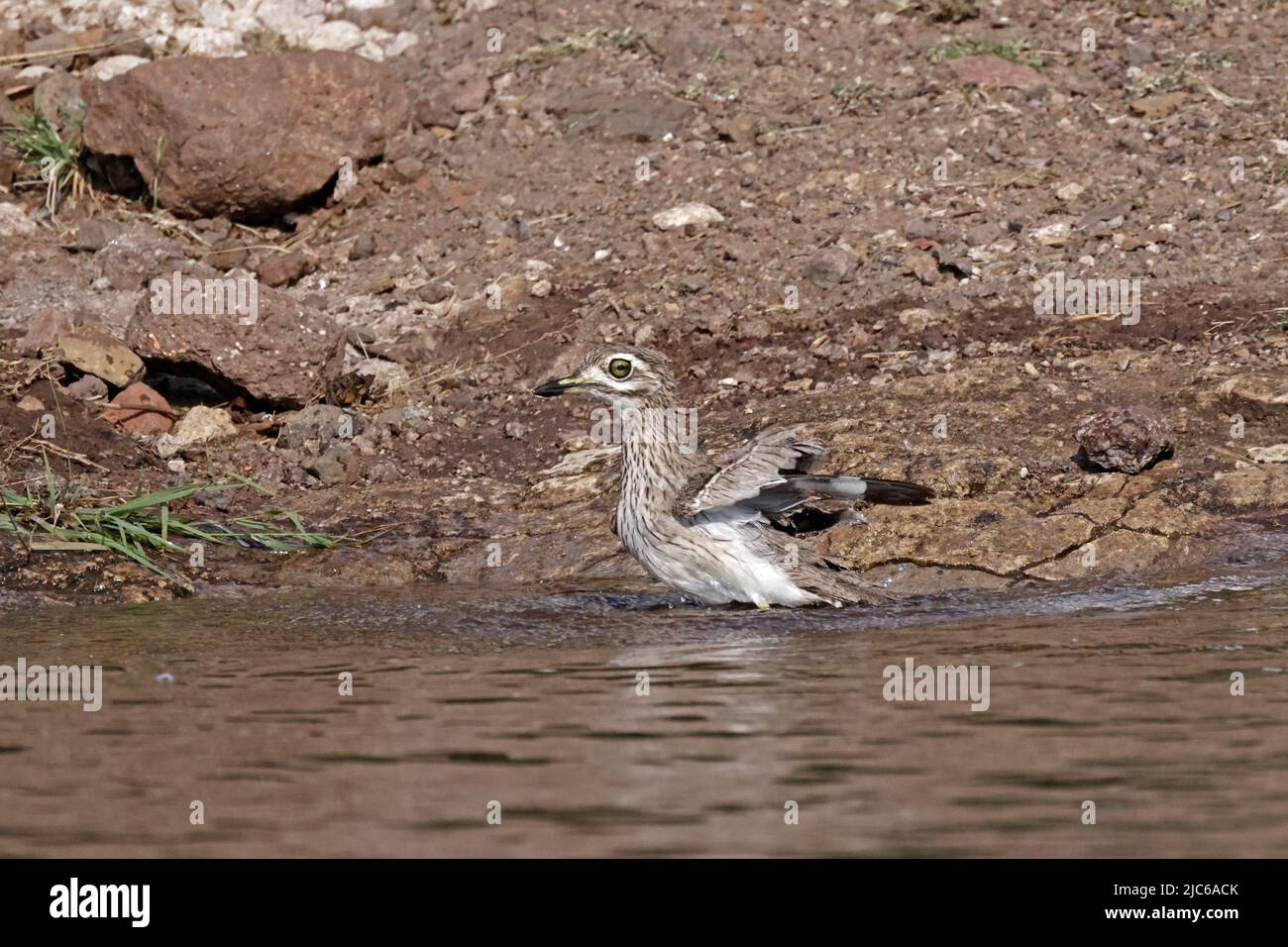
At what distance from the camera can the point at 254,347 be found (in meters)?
11.5

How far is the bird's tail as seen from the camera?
8.15 metres

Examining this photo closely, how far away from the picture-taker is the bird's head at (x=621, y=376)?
916cm

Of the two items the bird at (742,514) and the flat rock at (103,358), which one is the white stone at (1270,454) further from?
the flat rock at (103,358)

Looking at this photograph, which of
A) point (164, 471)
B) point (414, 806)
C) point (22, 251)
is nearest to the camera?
point (414, 806)

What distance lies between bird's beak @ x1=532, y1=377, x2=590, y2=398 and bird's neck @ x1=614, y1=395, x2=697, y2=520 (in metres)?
0.24

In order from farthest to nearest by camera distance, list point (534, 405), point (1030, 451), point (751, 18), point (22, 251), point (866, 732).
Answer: point (751, 18), point (22, 251), point (534, 405), point (1030, 451), point (866, 732)

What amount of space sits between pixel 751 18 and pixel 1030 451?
273 inches

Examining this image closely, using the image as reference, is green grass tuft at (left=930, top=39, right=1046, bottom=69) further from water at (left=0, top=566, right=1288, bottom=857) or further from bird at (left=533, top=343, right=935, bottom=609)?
water at (left=0, top=566, right=1288, bottom=857)

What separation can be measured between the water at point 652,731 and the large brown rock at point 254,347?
3069mm

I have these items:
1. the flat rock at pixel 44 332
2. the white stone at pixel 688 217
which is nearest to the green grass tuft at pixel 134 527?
the flat rock at pixel 44 332

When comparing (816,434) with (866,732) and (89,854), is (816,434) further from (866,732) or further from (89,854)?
(89,854)

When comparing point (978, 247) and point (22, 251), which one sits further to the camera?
point (22, 251)

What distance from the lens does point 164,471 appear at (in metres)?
11.0

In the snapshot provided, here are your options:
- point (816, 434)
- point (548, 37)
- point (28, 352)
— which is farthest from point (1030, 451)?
point (548, 37)
